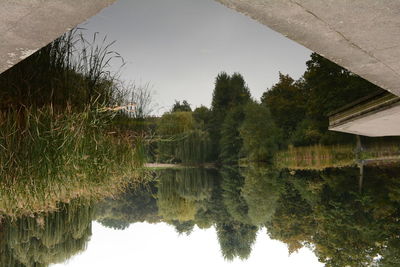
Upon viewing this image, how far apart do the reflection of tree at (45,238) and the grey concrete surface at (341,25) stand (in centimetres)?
255

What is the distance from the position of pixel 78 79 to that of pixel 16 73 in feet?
2.41

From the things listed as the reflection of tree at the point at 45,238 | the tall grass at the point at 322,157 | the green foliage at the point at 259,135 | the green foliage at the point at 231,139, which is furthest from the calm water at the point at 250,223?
the green foliage at the point at 231,139

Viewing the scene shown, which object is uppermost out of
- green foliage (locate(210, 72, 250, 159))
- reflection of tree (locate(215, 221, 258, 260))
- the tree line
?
green foliage (locate(210, 72, 250, 159))

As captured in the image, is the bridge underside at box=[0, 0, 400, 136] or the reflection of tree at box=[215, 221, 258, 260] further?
the reflection of tree at box=[215, 221, 258, 260]

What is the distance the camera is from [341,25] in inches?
50.8

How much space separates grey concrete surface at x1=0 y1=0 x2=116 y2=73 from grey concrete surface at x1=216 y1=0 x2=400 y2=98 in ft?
1.72

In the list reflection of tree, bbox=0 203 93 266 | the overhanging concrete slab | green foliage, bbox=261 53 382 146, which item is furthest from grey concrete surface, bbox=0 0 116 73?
green foliage, bbox=261 53 382 146

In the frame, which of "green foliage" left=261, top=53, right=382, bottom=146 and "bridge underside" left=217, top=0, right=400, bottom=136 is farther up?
"green foliage" left=261, top=53, right=382, bottom=146

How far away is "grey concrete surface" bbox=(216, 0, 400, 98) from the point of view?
1142mm

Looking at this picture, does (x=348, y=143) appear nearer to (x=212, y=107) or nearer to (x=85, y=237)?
(x=85, y=237)

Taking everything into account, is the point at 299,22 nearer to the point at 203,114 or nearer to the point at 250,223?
the point at 250,223

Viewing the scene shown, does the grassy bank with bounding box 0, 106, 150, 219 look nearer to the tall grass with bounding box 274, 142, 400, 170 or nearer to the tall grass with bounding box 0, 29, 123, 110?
the tall grass with bounding box 0, 29, 123, 110

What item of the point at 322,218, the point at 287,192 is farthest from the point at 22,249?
the point at 287,192

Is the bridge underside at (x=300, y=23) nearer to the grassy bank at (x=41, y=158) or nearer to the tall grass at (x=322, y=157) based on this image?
the grassy bank at (x=41, y=158)
